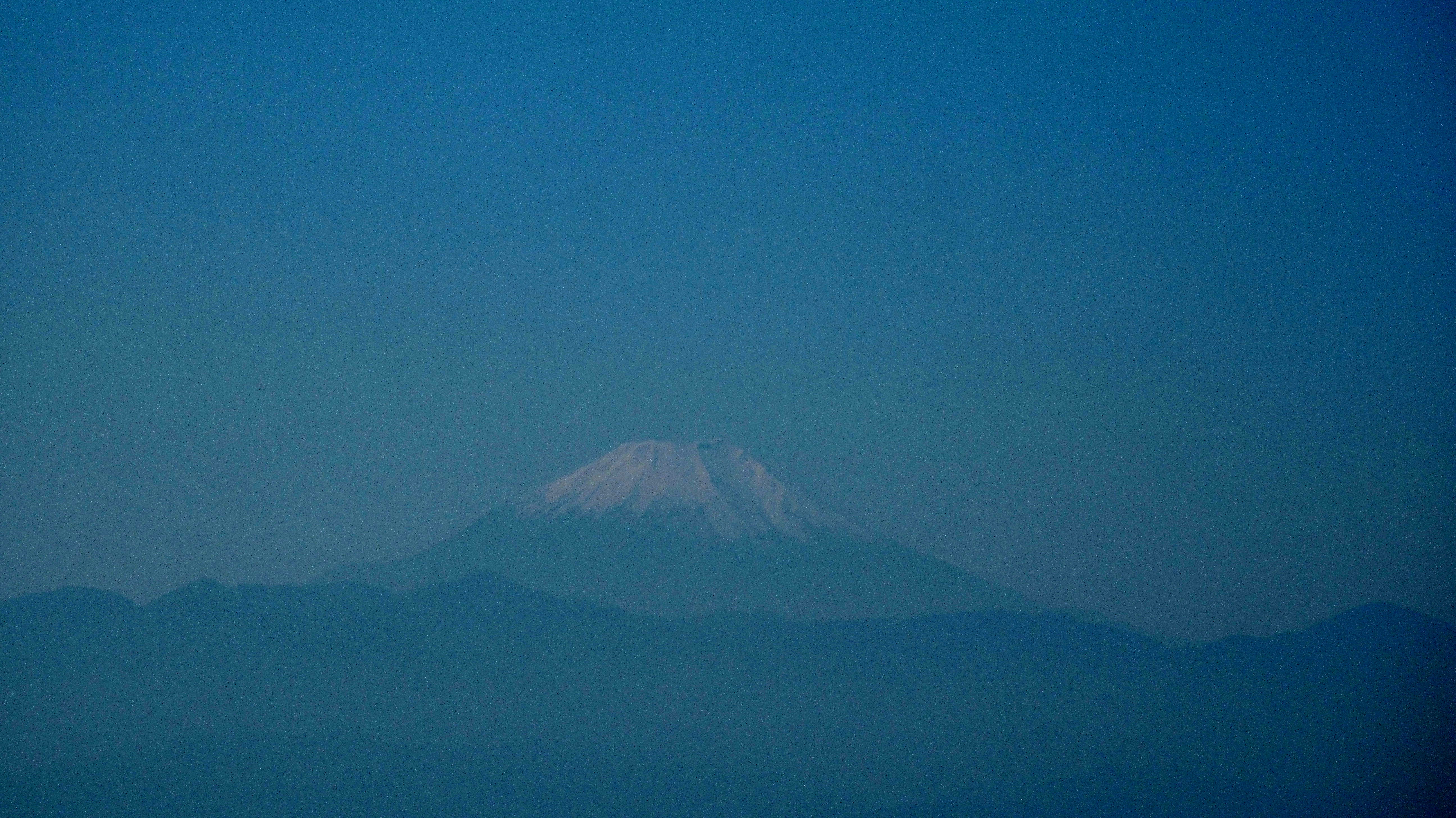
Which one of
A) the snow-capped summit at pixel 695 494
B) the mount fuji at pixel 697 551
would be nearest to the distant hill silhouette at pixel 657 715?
the mount fuji at pixel 697 551

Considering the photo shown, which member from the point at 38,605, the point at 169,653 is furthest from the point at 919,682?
A: the point at 38,605

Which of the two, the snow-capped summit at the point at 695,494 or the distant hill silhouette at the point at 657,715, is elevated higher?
the snow-capped summit at the point at 695,494

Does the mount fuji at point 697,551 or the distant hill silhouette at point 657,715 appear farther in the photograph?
the mount fuji at point 697,551

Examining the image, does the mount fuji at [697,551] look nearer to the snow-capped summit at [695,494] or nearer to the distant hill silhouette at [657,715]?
the snow-capped summit at [695,494]

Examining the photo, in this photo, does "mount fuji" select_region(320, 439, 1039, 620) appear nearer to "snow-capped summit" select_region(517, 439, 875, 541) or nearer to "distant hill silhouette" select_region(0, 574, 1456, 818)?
"snow-capped summit" select_region(517, 439, 875, 541)

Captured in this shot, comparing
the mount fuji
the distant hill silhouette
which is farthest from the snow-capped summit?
the distant hill silhouette
